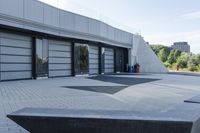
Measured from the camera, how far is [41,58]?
21703mm

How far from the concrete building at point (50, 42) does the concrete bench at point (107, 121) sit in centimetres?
1275

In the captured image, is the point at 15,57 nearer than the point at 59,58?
Yes

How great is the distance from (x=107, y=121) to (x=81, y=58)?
22.6 m

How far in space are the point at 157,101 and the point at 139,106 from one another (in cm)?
143

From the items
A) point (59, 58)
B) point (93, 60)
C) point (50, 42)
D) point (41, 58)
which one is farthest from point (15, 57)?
point (93, 60)

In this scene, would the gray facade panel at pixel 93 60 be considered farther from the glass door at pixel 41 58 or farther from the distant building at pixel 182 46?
the distant building at pixel 182 46

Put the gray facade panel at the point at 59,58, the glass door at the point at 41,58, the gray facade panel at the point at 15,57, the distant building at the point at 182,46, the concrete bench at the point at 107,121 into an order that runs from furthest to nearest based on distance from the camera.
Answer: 1. the distant building at the point at 182,46
2. the gray facade panel at the point at 59,58
3. the glass door at the point at 41,58
4. the gray facade panel at the point at 15,57
5. the concrete bench at the point at 107,121

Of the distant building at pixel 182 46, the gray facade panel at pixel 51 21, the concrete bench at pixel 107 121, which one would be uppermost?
the distant building at pixel 182 46

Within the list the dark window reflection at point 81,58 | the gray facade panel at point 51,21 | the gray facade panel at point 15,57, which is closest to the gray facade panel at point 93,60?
the dark window reflection at point 81,58

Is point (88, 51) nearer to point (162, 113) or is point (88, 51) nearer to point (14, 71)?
point (14, 71)

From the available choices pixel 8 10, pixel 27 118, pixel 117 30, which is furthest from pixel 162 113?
pixel 117 30

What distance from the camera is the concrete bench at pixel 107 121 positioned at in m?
4.59

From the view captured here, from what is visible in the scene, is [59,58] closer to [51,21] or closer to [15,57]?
[51,21]

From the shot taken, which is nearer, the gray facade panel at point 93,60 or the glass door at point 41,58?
the glass door at point 41,58
